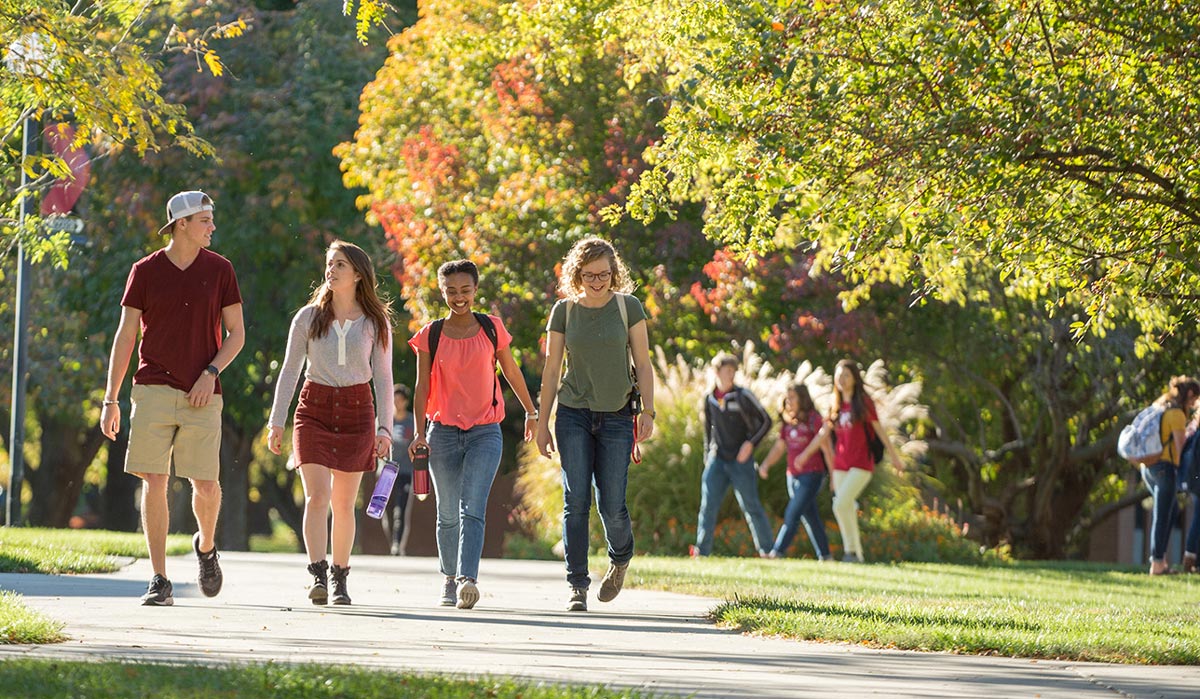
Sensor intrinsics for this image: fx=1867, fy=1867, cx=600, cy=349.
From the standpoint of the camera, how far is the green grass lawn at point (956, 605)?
26.8ft

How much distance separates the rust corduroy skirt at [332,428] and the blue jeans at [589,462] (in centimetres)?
105

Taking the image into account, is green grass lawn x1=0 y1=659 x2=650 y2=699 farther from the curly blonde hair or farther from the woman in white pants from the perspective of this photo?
the woman in white pants

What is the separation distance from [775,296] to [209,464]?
13027 mm

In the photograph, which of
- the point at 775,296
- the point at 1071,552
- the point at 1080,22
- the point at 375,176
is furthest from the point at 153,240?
the point at 1080,22

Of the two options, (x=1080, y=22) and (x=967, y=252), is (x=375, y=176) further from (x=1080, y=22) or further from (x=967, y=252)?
(x=1080, y=22)

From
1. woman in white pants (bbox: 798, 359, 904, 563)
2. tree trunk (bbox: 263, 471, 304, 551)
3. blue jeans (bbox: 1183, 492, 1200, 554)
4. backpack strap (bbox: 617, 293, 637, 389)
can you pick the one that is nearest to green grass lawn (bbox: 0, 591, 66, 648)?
→ backpack strap (bbox: 617, 293, 637, 389)

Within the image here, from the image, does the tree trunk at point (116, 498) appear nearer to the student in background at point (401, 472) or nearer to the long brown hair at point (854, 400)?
the student in background at point (401, 472)

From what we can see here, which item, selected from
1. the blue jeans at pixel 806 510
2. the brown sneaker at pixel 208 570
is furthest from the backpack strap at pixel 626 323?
the blue jeans at pixel 806 510

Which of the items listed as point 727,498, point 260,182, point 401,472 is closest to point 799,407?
point 727,498

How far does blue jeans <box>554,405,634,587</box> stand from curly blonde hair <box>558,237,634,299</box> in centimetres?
65

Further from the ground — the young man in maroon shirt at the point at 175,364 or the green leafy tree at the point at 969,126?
the green leafy tree at the point at 969,126

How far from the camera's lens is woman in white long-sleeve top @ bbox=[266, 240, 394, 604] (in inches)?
379

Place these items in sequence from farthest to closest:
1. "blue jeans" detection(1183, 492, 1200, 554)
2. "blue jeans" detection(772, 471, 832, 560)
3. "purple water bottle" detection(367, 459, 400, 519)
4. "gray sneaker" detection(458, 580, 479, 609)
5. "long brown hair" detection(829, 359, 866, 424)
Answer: "blue jeans" detection(1183, 492, 1200, 554) < "blue jeans" detection(772, 471, 832, 560) < "long brown hair" detection(829, 359, 866, 424) < "gray sneaker" detection(458, 580, 479, 609) < "purple water bottle" detection(367, 459, 400, 519)

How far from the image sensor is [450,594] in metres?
10.3
